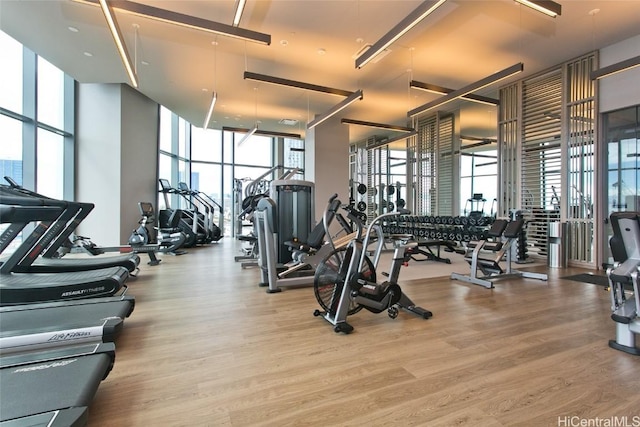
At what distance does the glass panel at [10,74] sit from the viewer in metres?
5.05

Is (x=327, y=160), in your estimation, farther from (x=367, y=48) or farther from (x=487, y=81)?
(x=487, y=81)

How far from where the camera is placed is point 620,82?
5.12 meters

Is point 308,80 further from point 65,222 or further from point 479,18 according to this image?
point 65,222

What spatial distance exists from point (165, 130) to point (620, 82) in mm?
10540

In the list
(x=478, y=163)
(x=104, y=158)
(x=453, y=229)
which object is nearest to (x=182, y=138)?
(x=104, y=158)

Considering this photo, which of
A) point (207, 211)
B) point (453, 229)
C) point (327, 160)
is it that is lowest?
point (453, 229)

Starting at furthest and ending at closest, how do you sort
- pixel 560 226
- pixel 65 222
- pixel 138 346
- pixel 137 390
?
pixel 560 226, pixel 65 222, pixel 138 346, pixel 137 390

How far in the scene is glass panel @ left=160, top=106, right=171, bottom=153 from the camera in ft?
29.8

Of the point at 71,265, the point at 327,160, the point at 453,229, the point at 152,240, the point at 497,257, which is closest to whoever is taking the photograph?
the point at 71,265

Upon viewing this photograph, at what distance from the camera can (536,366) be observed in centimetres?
202

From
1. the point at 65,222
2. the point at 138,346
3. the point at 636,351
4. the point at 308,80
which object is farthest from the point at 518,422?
the point at 308,80

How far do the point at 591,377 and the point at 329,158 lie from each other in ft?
25.9

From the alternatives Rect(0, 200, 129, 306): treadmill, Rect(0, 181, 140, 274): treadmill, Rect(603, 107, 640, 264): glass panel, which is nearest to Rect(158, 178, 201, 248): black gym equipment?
Rect(0, 181, 140, 274): treadmill

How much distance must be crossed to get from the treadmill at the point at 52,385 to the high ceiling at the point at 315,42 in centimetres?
428
